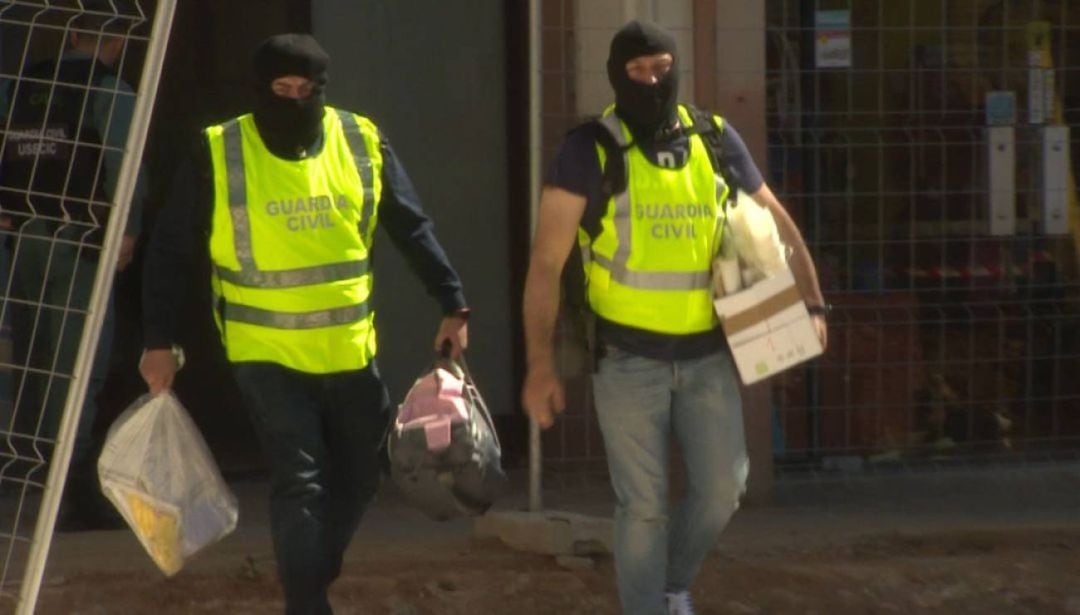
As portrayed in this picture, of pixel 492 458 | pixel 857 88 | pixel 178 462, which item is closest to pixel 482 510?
pixel 492 458

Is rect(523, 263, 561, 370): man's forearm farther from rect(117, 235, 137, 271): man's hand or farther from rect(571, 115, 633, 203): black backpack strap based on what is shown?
rect(117, 235, 137, 271): man's hand

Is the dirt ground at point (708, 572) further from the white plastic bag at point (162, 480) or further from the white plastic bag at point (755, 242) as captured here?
the white plastic bag at point (755, 242)

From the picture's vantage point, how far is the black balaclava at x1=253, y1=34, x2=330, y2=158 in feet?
17.6

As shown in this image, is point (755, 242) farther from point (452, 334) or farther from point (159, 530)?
point (159, 530)

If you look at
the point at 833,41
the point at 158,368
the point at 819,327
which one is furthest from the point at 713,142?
the point at 833,41

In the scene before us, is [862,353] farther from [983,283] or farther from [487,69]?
[487,69]

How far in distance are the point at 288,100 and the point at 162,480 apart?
42.1 inches

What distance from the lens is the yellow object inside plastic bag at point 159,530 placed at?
5.26 metres

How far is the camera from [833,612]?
645cm

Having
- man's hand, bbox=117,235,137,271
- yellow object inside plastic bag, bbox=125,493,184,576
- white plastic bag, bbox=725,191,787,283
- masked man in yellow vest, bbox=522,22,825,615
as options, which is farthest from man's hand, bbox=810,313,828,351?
man's hand, bbox=117,235,137,271

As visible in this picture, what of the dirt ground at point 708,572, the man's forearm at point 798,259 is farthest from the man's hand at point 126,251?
the man's forearm at point 798,259

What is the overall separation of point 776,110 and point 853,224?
1.74 ft

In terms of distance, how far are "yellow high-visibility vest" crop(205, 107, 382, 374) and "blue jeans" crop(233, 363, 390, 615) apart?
7 cm

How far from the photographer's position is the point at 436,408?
5492 millimetres
